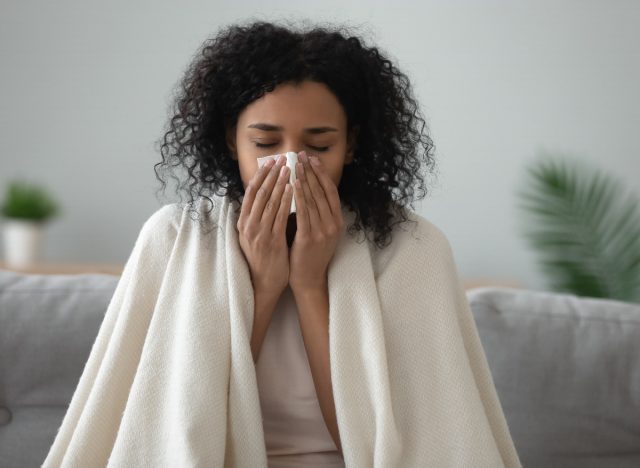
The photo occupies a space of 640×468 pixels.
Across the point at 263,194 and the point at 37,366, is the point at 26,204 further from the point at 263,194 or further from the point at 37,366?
the point at 263,194

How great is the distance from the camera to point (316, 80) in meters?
1.42

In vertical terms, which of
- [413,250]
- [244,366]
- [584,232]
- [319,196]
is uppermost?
[319,196]

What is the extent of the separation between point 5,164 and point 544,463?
8.18ft

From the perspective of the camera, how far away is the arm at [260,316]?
1461 millimetres

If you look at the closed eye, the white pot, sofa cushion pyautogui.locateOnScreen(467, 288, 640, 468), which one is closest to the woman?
the closed eye

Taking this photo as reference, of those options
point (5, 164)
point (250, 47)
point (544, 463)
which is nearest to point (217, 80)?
point (250, 47)

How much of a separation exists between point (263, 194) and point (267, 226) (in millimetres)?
55

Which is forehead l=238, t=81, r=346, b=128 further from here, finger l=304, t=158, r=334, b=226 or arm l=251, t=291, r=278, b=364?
arm l=251, t=291, r=278, b=364

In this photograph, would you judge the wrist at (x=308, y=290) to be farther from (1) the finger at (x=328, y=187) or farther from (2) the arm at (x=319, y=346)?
(1) the finger at (x=328, y=187)

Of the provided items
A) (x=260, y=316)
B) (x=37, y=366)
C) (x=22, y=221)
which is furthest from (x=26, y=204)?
(x=260, y=316)

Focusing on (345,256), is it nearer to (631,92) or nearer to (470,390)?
(470,390)

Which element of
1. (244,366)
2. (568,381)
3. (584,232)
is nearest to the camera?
(244,366)

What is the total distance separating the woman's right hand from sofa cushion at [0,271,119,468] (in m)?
0.58

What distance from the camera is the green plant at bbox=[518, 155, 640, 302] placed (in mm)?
3244
